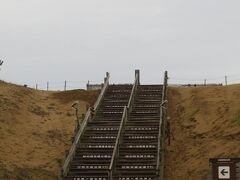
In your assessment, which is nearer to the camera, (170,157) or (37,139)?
(170,157)

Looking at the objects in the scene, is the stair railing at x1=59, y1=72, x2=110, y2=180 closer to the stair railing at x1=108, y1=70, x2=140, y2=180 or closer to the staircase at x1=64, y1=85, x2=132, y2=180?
the staircase at x1=64, y1=85, x2=132, y2=180

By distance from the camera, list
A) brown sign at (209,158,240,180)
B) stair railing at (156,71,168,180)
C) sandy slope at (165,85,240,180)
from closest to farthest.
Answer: brown sign at (209,158,240,180)
stair railing at (156,71,168,180)
sandy slope at (165,85,240,180)

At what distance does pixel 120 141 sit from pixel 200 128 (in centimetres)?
577

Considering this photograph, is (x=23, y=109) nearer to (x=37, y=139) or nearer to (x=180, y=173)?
(x=37, y=139)

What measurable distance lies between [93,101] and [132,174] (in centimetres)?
1315

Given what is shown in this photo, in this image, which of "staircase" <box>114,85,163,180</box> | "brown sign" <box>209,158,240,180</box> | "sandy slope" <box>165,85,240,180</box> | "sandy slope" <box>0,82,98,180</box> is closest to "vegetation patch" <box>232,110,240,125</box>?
"sandy slope" <box>165,85,240,180</box>

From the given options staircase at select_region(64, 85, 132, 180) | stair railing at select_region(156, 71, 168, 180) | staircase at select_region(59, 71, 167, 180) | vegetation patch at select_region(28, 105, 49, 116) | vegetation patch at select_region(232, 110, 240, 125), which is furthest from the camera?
vegetation patch at select_region(28, 105, 49, 116)

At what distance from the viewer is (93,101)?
38.1 metres

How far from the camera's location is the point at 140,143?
28.6 metres

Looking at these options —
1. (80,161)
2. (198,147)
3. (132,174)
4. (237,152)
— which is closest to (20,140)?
Answer: (80,161)

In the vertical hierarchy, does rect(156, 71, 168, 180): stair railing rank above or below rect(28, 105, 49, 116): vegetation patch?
below

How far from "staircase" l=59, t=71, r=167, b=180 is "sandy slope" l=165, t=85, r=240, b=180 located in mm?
1257

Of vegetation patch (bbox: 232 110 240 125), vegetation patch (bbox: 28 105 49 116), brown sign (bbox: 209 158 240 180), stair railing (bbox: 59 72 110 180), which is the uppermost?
vegetation patch (bbox: 28 105 49 116)

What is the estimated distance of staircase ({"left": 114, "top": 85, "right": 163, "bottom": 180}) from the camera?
1009 inches
